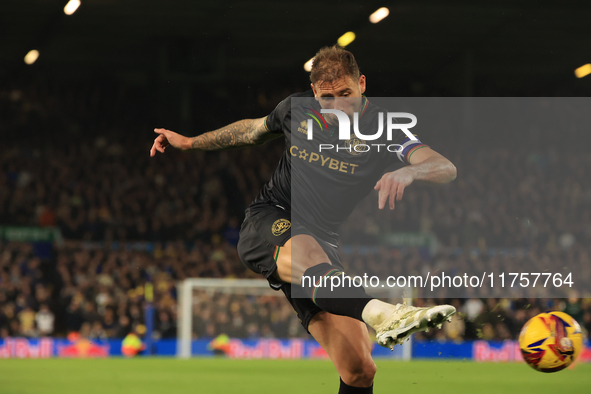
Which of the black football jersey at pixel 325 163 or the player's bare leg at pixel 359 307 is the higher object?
the black football jersey at pixel 325 163

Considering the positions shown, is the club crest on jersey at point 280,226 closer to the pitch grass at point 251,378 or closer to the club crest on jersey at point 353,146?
the club crest on jersey at point 353,146

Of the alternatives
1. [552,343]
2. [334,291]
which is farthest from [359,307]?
[552,343]

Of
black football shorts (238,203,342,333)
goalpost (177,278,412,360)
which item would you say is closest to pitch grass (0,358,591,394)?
goalpost (177,278,412,360)

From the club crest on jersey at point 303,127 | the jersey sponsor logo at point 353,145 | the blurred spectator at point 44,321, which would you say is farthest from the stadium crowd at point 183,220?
the jersey sponsor logo at point 353,145

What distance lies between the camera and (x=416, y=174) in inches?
A: 149

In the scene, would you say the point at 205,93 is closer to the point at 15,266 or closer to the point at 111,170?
the point at 111,170

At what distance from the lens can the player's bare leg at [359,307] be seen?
133 inches

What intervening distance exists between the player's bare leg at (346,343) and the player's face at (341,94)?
1.27 m

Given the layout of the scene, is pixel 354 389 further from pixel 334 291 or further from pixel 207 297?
pixel 207 297

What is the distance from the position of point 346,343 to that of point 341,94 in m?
1.56

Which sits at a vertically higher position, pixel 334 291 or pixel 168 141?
pixel 168 141

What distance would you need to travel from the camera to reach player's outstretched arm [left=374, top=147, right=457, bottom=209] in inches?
138

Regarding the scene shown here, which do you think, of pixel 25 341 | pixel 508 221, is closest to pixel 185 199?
pixel 25 341

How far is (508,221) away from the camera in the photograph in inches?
783
